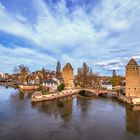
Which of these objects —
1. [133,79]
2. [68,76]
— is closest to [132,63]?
[133,79]

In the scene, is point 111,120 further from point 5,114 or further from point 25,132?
point 5,114

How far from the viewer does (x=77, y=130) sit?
25.0 m

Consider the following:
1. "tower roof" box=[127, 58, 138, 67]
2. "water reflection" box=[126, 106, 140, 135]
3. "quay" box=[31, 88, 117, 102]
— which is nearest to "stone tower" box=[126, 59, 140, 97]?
"tower roof" box=[127, 58, 138, 67]

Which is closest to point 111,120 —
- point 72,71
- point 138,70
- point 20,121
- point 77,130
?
point 77,130

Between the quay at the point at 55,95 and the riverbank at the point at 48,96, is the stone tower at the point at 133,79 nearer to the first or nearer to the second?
the quay at the point at 55,95

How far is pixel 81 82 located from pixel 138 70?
38935mm

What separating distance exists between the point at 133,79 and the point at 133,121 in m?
19.0

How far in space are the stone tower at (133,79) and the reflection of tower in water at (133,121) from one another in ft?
32.9

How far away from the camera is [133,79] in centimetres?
4772

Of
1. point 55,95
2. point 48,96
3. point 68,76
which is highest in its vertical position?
point 68,76

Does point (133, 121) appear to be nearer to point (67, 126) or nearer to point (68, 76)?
point (67, 126)

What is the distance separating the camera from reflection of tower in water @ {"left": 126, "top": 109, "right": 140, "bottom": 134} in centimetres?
2592

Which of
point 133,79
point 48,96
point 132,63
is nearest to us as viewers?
point 133,79

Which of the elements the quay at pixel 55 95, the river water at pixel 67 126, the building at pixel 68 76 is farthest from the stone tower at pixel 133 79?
the building at pixel 68 76
